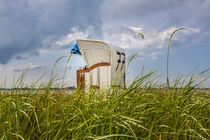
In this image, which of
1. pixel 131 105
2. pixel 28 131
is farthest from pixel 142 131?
pixel 28 131

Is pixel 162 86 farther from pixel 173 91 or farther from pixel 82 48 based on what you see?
pixel 82 48

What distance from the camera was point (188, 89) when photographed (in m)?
2.36

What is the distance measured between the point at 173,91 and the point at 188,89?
175 millimetres

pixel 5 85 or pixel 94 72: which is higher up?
pixel 94 72

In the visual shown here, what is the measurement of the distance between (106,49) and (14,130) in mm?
7119

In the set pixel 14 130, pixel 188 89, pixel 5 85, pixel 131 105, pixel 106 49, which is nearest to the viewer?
pixel 14 130

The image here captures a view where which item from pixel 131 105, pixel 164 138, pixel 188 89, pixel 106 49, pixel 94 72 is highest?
pixel 106 49

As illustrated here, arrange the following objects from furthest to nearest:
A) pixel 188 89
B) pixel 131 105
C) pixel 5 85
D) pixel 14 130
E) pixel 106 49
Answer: pixel 106 49
pixel 5 85
pixel 188 89
pixel 131 105
pixel 14 130

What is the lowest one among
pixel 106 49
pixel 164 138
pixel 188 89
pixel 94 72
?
pixel 164 138

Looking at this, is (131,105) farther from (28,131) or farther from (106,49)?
(106,49)

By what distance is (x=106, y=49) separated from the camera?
8562mm

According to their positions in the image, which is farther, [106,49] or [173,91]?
[106,49]

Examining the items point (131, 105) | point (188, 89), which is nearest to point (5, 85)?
point (131, 105)

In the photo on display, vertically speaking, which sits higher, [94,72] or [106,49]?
[106,49]
